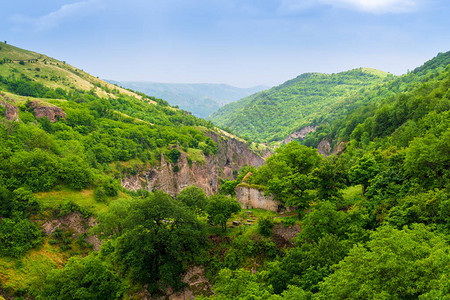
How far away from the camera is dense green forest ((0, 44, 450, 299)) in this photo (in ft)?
69.8

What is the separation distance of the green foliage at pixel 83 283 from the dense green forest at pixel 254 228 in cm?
13

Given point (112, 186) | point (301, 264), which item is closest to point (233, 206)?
point (301, 264)

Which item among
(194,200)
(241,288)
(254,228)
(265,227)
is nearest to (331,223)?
(265,227)

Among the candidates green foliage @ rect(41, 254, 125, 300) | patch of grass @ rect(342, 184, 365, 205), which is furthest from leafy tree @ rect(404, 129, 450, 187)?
green foliage @ rect(41, 254, 125, 300)

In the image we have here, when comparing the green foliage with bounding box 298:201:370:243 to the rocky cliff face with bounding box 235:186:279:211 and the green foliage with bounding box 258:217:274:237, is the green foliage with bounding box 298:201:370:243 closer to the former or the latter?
the green foliage with bounding box 258:217:274:237

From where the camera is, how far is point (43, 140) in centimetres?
6762

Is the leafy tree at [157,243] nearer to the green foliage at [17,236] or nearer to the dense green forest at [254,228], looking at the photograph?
the dense green forest at [254,228]

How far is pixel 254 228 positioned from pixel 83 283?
69.9ft

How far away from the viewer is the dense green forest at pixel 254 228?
2127 cm

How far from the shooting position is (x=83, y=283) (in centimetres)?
2919

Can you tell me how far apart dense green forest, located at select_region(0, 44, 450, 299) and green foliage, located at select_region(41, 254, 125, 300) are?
0.44 feet

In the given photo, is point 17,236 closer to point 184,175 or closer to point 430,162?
point 184,175

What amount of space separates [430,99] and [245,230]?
46343 millimetres

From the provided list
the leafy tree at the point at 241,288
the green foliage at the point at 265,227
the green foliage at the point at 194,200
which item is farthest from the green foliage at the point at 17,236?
the green foliage at the point at 265,227
